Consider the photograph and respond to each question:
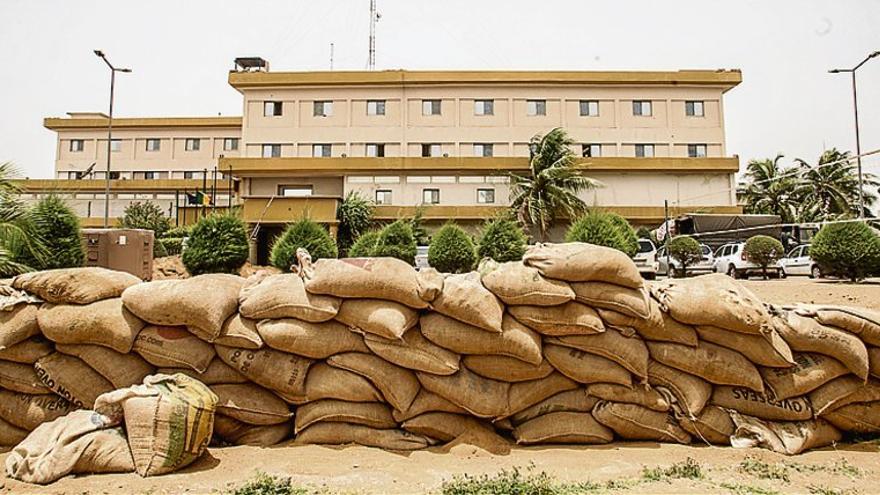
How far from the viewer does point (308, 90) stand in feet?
85.9

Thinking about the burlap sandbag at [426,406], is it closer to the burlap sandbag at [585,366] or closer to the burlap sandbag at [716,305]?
the burlap sandbag at [585,366]

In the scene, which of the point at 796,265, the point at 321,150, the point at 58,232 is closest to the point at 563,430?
the point at 58,232

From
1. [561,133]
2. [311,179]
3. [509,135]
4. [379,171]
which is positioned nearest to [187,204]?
[311,179]

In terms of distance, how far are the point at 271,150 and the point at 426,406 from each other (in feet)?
80.6

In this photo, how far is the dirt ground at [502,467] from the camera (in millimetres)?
3055

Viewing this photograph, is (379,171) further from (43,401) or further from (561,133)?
(43,401)

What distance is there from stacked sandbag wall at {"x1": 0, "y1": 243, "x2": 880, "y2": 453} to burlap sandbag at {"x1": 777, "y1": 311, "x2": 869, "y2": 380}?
0.04 ft

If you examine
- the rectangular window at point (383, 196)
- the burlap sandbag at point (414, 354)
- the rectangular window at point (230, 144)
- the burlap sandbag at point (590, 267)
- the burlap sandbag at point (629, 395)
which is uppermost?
the rectangular window at point (230, 144)

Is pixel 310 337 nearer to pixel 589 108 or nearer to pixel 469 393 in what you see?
pixel 469 393

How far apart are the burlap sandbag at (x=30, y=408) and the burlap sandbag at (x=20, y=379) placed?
0.05 m

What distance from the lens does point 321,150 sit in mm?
26172

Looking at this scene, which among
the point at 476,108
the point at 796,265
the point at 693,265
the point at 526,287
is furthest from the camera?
the point at 476,108

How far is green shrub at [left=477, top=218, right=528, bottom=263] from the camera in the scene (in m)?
11.7

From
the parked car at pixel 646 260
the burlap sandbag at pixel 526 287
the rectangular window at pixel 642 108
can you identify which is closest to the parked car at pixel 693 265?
the parked car at pixel 646 260
